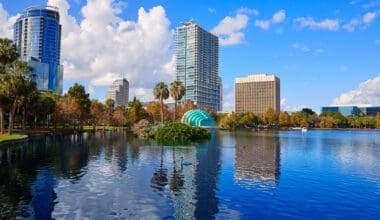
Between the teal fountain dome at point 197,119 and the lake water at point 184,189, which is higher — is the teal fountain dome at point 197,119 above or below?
above

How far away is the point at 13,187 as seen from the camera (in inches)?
808

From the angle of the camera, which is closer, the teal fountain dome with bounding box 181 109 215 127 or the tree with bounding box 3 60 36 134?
the tree with bounding box 3 60 36 134

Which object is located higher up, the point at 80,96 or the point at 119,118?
the point at 80,96

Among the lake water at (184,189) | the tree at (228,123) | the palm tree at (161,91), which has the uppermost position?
the palm tree at (161,91)

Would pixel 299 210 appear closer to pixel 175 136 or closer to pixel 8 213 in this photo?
pixel 8 213

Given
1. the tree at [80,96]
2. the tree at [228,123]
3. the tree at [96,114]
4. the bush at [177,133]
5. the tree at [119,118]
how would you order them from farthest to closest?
the tree at [228,123] < the tree at [119,118] < the tree at [96,114] < the tree at [80,96] < the bush at [177,133]

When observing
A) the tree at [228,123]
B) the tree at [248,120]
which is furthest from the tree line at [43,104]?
the tree at [248,120]

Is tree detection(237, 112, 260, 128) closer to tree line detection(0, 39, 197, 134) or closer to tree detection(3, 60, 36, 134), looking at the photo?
tree line detection(0, 39, 197, 134)

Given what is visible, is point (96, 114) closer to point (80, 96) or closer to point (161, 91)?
point (80, 96)

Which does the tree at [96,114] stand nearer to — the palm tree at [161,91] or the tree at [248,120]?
the palm tree at [161,91]

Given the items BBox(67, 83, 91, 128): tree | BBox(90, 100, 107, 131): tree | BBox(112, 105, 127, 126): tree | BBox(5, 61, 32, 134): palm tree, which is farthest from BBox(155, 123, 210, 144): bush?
BBox(112, 105, 127, 126): tree

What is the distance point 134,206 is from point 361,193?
13507 mm

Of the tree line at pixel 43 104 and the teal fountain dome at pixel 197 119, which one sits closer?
the tree line at pixel 43 104

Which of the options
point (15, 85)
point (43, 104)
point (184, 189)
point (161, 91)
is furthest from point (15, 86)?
point (184, 189)
